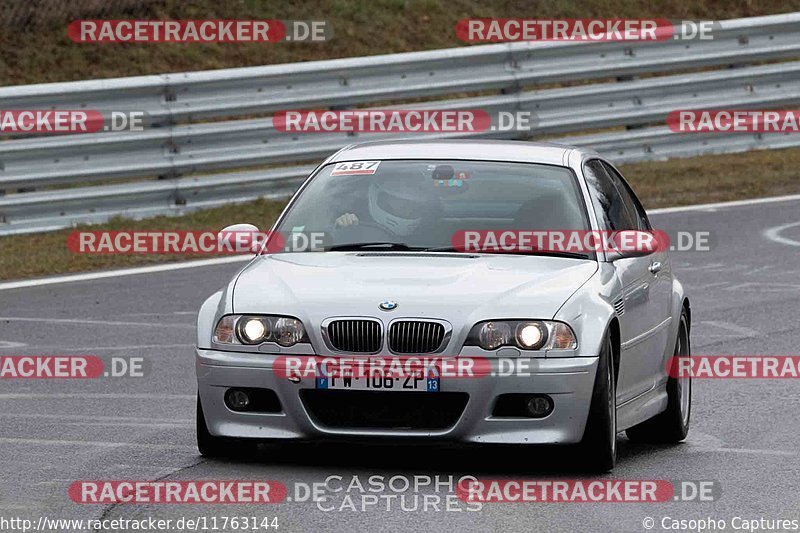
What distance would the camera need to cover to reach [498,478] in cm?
759

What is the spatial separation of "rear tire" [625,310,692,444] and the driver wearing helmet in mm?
1474

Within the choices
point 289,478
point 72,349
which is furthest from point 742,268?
point 289,478

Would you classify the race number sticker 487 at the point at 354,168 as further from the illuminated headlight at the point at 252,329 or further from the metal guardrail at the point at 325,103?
the metal guardrail at the point at 325,103

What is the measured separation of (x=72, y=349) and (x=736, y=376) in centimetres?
394

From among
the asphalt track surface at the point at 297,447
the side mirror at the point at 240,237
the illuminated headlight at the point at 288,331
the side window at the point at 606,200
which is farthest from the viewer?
the side window at the point at 606,200

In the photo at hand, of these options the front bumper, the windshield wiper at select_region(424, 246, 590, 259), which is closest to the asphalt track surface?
the front bumper

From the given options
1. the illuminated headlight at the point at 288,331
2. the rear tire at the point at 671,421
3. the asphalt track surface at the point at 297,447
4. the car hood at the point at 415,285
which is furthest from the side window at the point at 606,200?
the illuminated headlight at the point at 288,331

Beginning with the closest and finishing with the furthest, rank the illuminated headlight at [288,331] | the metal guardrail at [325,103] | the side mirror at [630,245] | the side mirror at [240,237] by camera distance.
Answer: the illuminated headlight at [288,331] < the side mirror at [630,245] < the side mirror at [240,237] < the metal guardrail at [325,103]

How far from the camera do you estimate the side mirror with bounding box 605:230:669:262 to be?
8.45 m

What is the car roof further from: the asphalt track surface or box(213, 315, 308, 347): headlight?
box(213, 315, 308, 347): headlight

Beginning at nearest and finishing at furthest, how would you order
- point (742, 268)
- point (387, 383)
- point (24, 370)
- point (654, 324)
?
1. point (387, 383)
2. point (654, 324)
3. point (24, 370)
4. point (742, 268)

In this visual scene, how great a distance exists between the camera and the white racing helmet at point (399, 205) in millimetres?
8539

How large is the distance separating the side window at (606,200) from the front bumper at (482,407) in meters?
1.36

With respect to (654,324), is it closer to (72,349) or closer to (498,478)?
(498,478)
